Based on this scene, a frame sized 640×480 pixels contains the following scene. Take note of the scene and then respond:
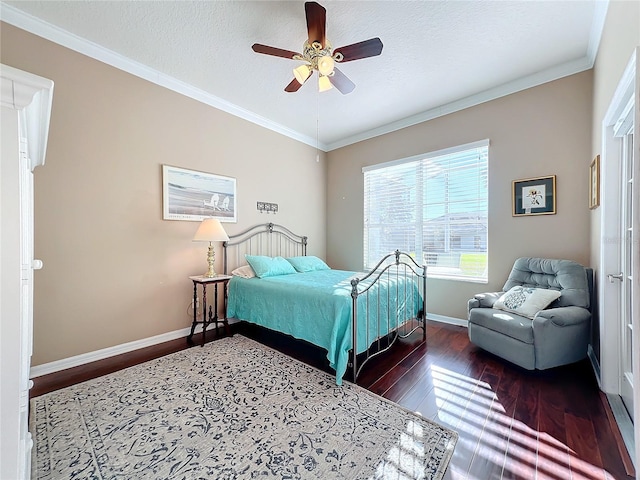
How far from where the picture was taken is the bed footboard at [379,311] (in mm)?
2174

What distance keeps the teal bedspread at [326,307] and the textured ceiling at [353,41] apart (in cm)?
228

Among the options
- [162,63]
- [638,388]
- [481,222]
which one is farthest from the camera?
[481,222]

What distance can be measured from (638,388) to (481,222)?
2.45 m

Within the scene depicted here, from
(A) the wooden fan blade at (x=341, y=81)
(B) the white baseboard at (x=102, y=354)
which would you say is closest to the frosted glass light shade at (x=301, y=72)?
(A) the wooden fan blade at (x=341, y=81)

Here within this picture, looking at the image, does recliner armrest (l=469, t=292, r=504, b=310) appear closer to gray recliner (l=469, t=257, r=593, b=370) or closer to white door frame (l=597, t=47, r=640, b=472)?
gray recliner (l=469, t=257, r=593, b=370)

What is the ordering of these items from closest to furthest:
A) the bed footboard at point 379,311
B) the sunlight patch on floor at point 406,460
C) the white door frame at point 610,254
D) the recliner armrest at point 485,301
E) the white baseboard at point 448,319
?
1. the sunlight patch on floor at point 406,460
2. the white door frame at point 610,254
3. the bed footboard at point 379,311
4. the recliner armrest at point 485,301
5. the white baseboard at point 448,319

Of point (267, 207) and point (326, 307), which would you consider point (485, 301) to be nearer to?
point (326, 307)

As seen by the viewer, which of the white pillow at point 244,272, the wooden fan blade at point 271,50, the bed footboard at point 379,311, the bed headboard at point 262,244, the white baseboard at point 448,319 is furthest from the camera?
the bed headboard at point 262,244

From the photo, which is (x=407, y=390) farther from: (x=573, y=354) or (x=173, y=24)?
(x=173, y=24)

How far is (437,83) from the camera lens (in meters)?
3.02

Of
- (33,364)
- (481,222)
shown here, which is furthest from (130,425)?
(481,222)

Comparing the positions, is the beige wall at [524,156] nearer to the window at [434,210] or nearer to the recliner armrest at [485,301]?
the window at [434,210]

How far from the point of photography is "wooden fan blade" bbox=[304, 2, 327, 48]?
1792 mm

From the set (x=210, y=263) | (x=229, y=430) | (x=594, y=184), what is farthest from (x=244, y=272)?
(x=594, y=184)
